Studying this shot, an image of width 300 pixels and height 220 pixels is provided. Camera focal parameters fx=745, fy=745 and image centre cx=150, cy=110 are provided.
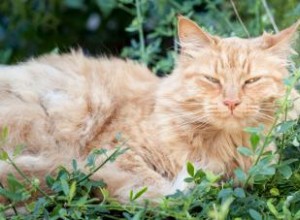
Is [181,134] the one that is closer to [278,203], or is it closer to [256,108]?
[256,108]

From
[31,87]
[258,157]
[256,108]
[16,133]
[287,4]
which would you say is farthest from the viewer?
[287,4]

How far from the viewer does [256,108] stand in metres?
2.85

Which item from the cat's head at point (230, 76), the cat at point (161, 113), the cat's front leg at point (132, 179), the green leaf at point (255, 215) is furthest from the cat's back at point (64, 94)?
the green leaf at point (255, 215)

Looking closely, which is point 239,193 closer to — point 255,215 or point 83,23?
point 255,215

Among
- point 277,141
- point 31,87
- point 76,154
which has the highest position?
point 31,87

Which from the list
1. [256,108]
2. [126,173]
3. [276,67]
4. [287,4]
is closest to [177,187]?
[126,173]

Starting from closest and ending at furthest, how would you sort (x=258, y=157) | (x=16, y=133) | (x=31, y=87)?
(x=258, y=157) < (x=16, y=133) < (x=31, y=87)

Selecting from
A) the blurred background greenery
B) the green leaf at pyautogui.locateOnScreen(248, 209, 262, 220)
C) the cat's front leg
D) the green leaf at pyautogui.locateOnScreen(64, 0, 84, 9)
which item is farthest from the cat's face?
the green leaf at pyautogui.locateOnScreen(64, 0, 84, 9)

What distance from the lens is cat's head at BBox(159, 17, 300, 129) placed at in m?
2.86

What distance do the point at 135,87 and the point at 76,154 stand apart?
0.49m

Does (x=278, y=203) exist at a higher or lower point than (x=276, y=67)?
lower

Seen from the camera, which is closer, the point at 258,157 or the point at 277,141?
the point at 258,157

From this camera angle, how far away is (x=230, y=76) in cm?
292

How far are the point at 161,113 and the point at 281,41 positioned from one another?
22.8 inches
